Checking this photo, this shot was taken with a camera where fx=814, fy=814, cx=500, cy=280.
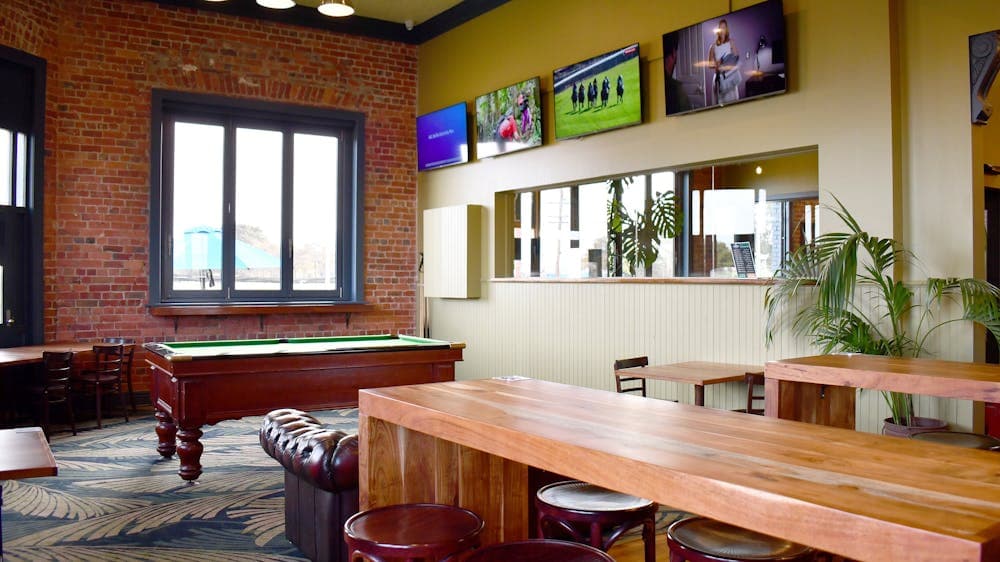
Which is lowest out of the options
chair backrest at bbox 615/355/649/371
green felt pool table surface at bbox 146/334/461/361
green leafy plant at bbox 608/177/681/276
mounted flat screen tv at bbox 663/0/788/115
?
chair backrest at bbox 615/355/649/371

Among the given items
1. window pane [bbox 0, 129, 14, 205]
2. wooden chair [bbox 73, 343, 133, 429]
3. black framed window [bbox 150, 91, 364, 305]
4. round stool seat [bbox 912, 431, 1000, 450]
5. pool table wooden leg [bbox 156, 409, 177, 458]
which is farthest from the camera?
black framed window [bbox 150, 91, 364, 305]

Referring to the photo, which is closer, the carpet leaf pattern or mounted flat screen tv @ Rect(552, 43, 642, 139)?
the carpet leaf pattern

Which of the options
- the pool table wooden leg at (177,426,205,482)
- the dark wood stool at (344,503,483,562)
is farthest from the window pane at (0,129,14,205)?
the dark wood stool at (344,503,483,562)

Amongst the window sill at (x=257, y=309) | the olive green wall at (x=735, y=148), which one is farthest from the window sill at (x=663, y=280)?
the window sill at (x=257, y=309)

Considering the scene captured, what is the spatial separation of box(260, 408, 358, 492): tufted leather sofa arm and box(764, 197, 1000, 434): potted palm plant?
3.08m

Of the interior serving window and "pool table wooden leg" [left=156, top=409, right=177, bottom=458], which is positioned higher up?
the interior serving window

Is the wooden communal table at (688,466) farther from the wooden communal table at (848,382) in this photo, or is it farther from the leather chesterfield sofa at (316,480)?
the wooden communal table at (848,382)

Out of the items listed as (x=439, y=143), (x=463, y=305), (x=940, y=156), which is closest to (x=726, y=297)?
(x=940, y=156)

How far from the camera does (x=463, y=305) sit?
929 cm

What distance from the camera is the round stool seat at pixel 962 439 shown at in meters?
3.50

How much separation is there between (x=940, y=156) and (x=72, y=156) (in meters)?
7.64

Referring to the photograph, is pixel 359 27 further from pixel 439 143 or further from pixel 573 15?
pixel 573 15

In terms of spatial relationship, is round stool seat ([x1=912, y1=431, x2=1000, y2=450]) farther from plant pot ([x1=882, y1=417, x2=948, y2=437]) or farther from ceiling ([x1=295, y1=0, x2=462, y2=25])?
ceiling ([x1=295, y1=0, x2=462, y2=25])

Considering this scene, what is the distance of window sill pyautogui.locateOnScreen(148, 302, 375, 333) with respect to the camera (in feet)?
28.0
